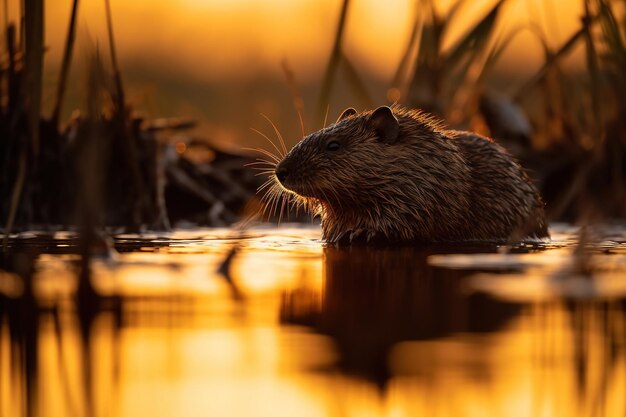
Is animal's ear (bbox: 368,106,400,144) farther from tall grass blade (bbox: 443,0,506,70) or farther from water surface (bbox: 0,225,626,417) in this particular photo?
water surface (bbox: 0,225,626,417)

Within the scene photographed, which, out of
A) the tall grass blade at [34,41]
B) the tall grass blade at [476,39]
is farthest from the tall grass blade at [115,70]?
the tall grass blade at [476,39]

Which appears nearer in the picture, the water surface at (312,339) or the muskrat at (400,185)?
the water surface at (312,339)

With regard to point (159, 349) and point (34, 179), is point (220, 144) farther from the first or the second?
point (159, 349)

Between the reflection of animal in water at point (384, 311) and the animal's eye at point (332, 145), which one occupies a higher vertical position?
the animal's eye at point (332, 145)

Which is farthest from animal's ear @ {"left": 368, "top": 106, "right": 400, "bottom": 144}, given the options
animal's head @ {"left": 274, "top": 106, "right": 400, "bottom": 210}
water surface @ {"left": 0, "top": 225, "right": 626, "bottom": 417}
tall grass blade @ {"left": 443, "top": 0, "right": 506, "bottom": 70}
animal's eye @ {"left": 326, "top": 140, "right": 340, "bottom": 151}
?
water surface @ {"left": 0, "top": 225, "right": 626, "bottom": 417}

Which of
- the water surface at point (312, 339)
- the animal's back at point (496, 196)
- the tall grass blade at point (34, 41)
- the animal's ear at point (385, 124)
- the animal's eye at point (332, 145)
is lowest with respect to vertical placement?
the water surface at point (312, 339)

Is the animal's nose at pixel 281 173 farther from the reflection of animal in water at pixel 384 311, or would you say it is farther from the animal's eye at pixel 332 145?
the reflection of animal in water at pixel 384 311

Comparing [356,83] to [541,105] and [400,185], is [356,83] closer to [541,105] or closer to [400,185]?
[400,185]

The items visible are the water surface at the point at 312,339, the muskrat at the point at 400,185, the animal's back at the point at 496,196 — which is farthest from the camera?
the animal's back at the point at 496,196

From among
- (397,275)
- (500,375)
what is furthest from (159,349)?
(397,275)
